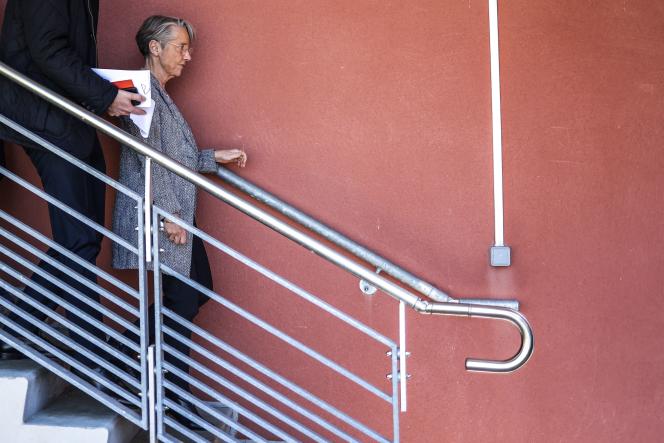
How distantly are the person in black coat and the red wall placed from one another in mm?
777

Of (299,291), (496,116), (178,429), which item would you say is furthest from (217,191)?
(496,116)

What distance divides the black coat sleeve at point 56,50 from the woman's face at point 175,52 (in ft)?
1.89

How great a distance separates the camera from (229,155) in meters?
3.49

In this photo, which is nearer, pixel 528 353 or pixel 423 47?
pixel 528 353

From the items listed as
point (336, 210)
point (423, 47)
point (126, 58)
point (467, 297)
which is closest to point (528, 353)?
point (467, 297)

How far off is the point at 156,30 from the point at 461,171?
55.1 inches

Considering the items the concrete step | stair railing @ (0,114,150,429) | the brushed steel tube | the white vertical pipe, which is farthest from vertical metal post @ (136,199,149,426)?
the white vertical pipe

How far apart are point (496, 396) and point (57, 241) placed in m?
1.95

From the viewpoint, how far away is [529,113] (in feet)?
11.8

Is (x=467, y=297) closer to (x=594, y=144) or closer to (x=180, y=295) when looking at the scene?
(x=594, y=144)

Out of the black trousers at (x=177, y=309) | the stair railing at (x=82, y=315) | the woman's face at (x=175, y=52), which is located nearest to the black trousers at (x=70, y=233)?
the stair railing at (x=82, y=315)

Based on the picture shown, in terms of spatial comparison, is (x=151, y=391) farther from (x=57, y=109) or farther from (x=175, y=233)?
(x=57, y=109)

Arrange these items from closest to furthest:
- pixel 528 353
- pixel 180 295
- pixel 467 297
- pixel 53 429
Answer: pixel 53 429 → pixel 528 353 → pixel 180 295 → pixel 467 297

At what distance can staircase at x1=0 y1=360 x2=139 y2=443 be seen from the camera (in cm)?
253
